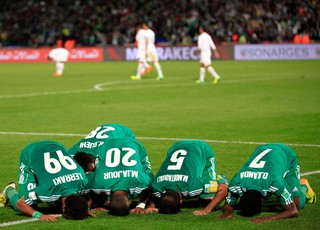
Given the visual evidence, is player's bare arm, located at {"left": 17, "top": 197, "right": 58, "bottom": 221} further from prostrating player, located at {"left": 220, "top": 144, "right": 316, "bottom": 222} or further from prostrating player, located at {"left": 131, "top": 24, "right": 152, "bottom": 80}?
prostrating player, located at {"left": 131, "top": 24, "right": 152, "bottom": 80}

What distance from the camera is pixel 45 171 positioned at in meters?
8.38

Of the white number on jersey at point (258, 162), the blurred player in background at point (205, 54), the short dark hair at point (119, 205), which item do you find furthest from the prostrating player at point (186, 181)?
the blurred player in background at point (205, 54)

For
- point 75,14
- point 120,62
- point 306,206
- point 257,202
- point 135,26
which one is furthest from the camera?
point 75,14

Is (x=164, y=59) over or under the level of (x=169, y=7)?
under

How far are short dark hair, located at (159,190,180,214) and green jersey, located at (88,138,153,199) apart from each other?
313 millimetres

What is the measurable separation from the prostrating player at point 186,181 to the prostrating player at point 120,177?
0.21 m

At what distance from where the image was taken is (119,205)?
27.6 ft

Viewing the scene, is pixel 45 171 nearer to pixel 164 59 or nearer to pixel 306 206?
pixel 306 206

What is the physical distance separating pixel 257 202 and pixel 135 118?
1022cm

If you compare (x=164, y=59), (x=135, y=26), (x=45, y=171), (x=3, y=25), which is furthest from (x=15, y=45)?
(x=45, y=171)

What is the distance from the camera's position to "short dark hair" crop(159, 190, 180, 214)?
27.6ft

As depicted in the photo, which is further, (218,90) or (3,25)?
(3,25)

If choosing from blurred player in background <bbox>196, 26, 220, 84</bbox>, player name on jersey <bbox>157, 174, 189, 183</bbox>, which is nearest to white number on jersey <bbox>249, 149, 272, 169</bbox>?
player name on jersey <bbox>157, 174, 189, 183</bbox>

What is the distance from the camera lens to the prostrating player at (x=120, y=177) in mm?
8469
